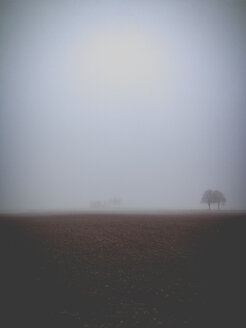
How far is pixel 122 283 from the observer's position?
8.98 m

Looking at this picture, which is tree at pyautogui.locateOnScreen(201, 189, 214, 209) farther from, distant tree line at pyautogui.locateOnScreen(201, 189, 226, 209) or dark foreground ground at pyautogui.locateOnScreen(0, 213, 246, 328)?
dark foreground ground at pyautogui.locateOnScreen(0, 213, 246, 328)

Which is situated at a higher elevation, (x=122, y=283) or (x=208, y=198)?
(x=122, y=283)

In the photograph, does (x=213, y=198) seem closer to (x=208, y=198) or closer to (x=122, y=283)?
(x=208, y=198)

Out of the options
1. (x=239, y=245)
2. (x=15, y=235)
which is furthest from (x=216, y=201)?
(x=15, y=235)

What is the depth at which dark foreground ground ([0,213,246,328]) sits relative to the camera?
6.61 meters

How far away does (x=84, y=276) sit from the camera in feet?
31.8

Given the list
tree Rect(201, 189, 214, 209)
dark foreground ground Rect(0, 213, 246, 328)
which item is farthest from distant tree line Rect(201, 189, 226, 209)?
dark foreground ground Rect(0, 213, 246, 328)

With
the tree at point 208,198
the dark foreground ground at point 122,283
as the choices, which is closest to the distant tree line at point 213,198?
the tree at point 208,198

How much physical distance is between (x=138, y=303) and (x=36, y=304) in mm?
4355

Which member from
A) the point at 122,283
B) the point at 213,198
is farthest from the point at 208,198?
the point at 122,283

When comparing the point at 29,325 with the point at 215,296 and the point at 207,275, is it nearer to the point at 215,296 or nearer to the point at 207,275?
the point at 215,296

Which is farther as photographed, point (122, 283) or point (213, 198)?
point (213, 198)

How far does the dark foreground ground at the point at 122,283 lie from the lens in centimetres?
661

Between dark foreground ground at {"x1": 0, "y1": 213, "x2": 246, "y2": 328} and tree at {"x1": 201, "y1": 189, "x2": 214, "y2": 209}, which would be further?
tree at {"x1": 201, "y1": 189, "x2": 214, "y2": 209}
